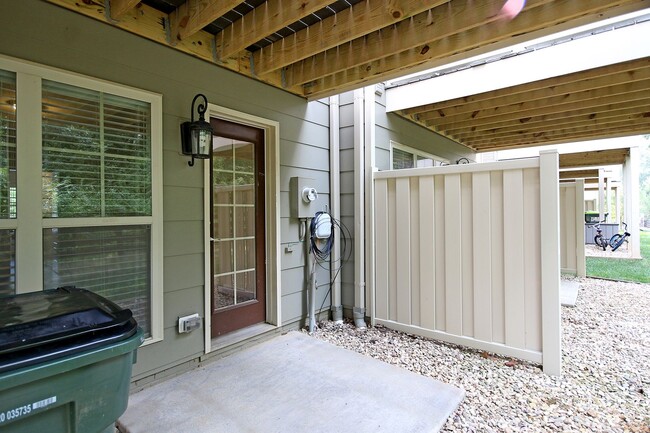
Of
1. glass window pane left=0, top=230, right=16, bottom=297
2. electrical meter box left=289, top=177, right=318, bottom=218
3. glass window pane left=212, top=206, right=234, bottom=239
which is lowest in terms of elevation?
glass window pane left=0, top=230, right=16, bottom=297

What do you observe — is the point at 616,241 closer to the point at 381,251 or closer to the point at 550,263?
the point at 550,263

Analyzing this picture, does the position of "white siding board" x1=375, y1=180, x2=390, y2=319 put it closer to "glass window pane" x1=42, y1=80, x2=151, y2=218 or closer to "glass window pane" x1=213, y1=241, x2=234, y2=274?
"glass window pane" x1=213, y1=241, x2=234, y2=274

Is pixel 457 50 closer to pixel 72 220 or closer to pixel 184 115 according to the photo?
pixel 184 115

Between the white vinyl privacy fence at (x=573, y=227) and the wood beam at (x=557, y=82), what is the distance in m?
3.32

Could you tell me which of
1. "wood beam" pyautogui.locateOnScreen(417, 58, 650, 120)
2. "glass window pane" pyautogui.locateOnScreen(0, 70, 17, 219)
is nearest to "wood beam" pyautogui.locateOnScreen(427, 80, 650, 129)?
"wood beam" pyautogui.locateOnScreen(417, 58, 650, 120)

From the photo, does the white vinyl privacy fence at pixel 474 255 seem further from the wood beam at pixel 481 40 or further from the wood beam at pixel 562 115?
the wood beam at pixel 562 115

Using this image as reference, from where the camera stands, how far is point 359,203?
377cm

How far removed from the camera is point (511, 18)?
221 cm

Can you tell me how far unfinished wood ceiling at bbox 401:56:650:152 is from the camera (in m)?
3.49

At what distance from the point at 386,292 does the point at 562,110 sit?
3434 millimetres

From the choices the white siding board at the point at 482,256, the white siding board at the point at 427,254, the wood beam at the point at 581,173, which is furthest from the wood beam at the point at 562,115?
the wood beam at the point at 581,173

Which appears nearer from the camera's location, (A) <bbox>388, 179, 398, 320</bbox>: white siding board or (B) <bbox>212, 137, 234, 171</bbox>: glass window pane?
(B) <bbox>212, 137, 234, 171</bbox>: glass window pane

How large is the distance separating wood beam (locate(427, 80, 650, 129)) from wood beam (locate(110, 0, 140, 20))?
4174mm

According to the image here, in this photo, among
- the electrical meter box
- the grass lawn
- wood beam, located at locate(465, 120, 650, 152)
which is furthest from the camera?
the grass lawn
